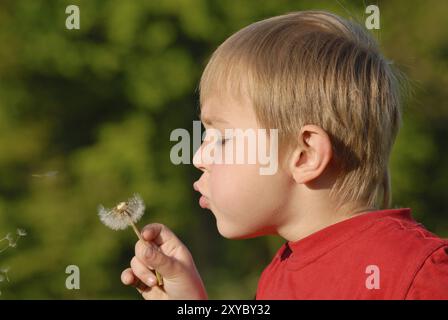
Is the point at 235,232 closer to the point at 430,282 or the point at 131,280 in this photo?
the point at 131,280

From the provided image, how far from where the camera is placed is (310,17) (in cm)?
217

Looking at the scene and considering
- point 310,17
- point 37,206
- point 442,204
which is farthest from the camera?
point 442,204

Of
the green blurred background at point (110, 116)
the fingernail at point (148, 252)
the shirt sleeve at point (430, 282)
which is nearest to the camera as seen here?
the shirt sleeve at point (430, 282)

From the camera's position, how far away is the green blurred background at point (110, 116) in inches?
206

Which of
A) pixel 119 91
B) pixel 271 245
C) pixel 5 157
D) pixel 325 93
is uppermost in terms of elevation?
pixel 325 93

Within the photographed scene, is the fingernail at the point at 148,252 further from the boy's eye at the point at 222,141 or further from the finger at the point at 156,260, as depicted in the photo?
the boy's eye at the point at 222,141

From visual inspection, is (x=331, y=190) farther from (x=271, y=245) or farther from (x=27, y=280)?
(x=271, y=245)

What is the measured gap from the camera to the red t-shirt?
5.64 feet

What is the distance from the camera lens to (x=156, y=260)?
1908 millimetres

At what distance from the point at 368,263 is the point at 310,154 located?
340 mm

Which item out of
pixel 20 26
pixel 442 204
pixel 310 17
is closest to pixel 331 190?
pixel 310 17

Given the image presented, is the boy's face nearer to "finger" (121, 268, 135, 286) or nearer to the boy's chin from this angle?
the boy's chin

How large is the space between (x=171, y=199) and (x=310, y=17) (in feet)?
11.6

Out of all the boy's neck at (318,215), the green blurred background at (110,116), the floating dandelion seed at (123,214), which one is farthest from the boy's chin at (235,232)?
the green blurred background at (110,116)
